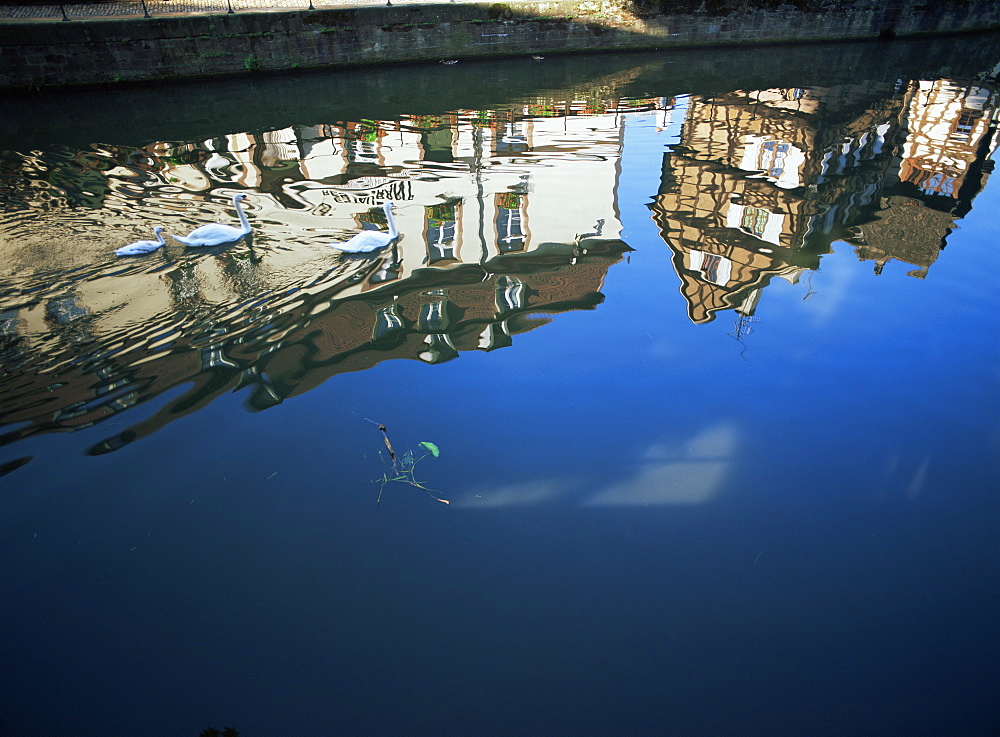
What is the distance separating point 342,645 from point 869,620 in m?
3.27

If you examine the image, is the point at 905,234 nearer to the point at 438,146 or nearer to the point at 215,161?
the point at 438,146

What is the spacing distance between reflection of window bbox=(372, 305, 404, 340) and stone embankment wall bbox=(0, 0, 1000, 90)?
17756 millimetres

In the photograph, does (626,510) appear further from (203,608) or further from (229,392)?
(229,392)

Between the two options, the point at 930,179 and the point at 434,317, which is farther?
the point at 930,179

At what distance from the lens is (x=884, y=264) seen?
824 centimetres

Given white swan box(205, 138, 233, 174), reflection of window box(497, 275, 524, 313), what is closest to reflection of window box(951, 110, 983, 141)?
reflection of window box(497, 275, 524, 313)

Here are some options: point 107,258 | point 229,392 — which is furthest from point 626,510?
point 107,258

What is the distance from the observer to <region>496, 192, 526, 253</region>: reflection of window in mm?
8594

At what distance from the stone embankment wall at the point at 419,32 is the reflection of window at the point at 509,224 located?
596 inches

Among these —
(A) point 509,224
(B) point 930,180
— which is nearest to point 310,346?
(A) point 509,224

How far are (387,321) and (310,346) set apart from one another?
892 mm

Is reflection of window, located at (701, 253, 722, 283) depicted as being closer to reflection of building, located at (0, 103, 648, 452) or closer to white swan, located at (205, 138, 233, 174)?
reflection of building, located at (0, 103, 648, 452)

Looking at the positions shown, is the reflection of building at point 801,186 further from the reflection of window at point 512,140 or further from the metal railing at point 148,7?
the metal railing at point 148,7

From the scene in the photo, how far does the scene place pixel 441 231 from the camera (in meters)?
8.86
